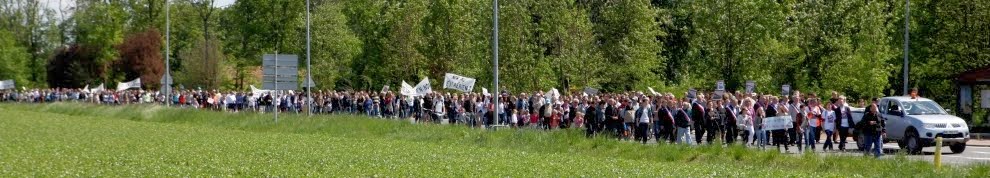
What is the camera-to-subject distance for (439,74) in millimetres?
70812

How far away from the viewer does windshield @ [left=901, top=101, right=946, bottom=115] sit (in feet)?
98.9

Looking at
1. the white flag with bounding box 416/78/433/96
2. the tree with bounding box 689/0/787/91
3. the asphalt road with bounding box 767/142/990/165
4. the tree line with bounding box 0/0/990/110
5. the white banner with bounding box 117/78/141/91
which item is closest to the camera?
the asphalt road with bounding box 767/142/990/165

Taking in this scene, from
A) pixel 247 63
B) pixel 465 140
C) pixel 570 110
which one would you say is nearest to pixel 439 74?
pixel 247 63

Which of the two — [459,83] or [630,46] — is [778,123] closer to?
[459,83]

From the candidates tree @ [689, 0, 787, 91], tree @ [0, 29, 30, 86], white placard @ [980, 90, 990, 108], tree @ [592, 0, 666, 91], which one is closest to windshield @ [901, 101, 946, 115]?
white placard @ [980, 90, 990, 108]

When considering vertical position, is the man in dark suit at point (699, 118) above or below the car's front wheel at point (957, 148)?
above

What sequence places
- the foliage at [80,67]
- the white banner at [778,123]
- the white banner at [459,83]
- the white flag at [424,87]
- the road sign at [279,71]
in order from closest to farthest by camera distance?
the white banner at [778,123] → the road sign at [279,71] → the white banner at [459,83] → the white flag at [424,87] → the foliage at [80,67]

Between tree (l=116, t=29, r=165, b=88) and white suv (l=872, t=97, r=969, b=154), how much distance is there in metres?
77.6

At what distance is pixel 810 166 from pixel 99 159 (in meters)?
13.9

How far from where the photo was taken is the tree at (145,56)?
99125mm

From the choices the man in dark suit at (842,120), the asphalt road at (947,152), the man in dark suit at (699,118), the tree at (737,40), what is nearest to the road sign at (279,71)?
the man in dark suit at (699,118)

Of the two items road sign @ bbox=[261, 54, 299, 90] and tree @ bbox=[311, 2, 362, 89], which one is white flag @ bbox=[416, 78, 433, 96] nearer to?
road sign @ bbox=[261, 54, 299, 90]

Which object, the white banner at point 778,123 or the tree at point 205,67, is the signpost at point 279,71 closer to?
the white banner at point 778,123

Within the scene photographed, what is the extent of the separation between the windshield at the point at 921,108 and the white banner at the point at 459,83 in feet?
66.5
